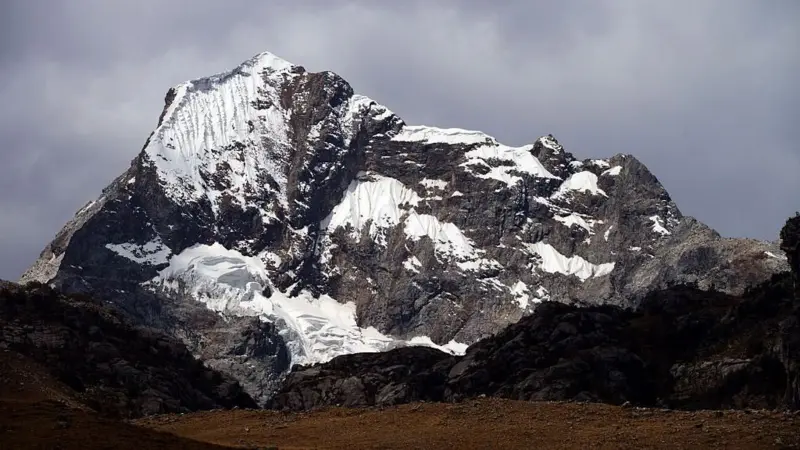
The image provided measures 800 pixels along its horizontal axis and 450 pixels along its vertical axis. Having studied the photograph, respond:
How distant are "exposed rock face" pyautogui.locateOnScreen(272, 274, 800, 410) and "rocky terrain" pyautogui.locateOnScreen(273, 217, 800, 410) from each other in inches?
3.6

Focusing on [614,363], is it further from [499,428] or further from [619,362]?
[499,428]

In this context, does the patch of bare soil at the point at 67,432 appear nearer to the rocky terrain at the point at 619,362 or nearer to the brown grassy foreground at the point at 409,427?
the brown grassy foreground at the point at 409,427

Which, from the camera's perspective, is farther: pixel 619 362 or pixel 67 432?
pixel 619 362

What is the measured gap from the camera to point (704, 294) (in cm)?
9488

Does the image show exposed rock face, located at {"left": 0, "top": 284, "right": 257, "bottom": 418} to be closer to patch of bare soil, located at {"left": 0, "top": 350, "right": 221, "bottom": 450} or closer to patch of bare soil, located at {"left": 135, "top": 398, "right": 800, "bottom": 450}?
patch of bare soil, located at {"left": 135, "top": 398, "right": 800, "bottom": 450}

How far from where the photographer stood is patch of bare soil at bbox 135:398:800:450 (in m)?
39.7

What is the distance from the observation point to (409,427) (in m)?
44.4

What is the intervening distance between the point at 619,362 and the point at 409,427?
37.5m

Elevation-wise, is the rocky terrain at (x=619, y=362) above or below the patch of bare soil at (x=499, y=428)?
above

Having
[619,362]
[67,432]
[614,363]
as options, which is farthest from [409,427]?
[619,362]

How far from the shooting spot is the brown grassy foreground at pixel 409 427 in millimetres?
36781

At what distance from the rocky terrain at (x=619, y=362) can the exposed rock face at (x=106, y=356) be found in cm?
789

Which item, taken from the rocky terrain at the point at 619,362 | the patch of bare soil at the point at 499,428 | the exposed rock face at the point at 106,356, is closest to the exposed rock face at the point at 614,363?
the rocky terrain at the point at 619,362

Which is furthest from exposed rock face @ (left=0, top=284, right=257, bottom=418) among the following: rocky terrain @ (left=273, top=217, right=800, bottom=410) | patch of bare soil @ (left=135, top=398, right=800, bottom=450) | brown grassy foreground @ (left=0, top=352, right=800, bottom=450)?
patch of bare soil @ (left=135, top=398, right=800, bottom=450)
